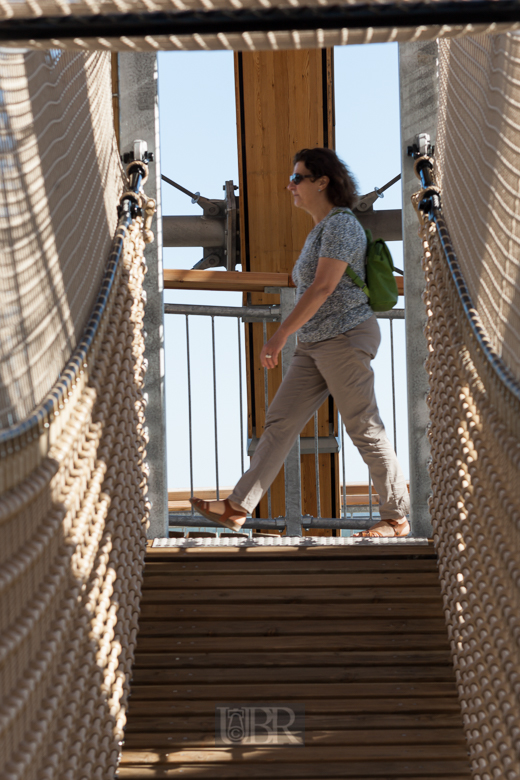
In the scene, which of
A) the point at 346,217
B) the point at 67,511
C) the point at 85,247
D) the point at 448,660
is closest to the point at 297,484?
the point at 346,217

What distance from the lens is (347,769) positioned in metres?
1.33

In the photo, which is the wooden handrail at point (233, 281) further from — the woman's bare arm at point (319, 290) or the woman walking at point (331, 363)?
the woman's bare arm at point (319, 290)

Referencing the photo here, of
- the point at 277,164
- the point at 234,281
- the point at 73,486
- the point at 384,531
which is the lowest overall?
the point at 73,486

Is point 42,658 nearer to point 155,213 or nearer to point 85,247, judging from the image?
point 85,247

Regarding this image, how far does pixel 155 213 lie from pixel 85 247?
2.17 ft

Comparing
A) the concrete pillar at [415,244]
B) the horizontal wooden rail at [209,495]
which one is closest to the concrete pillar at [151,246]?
the concrete pillar at [415,244]

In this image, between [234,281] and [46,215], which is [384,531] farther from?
[46,215]

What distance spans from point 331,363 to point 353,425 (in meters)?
0.18

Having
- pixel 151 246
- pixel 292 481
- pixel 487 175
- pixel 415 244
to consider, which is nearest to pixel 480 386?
pixel 487 175

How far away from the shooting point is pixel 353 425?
2.17 metres

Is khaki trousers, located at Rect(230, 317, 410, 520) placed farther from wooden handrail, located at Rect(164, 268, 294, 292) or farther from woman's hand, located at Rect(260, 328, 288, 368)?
wooden handrail, located at Rect(164, 268, 294, 292)

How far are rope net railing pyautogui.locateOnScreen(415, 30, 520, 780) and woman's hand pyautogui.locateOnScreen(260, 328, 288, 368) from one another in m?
0.46

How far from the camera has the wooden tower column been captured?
16.3 feet

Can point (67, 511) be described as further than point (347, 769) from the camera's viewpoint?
No
